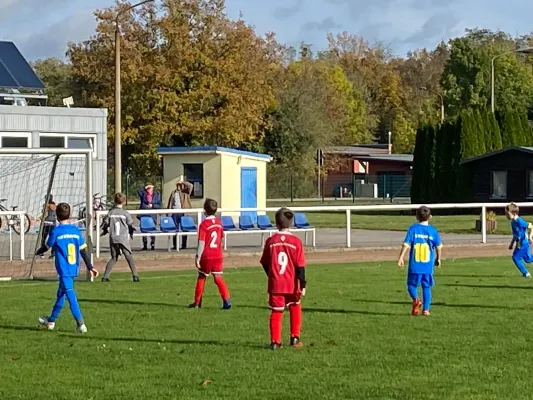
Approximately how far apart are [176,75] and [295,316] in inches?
2057

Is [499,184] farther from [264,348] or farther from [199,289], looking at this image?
[264,348]

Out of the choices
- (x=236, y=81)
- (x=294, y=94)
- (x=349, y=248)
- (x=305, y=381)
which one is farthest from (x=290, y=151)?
(x=305, y=381)

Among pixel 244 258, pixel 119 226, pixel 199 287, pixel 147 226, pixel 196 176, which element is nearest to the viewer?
pixel 199 287

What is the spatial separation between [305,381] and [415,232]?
5.29 metres

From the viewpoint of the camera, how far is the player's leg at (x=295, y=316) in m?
11.3

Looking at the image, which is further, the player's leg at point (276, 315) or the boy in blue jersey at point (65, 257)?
the boy in blue jersey at point (65, 257)

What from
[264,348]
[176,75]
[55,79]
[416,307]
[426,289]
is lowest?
[264,348]

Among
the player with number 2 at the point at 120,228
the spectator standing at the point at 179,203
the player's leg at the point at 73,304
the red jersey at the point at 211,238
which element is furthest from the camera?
the spectator standing at the point at 179,203

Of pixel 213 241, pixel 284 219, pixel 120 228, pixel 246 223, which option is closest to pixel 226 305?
pixel 213 241

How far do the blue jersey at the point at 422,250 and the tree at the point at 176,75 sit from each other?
48029mm

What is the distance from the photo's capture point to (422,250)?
46.4 ft

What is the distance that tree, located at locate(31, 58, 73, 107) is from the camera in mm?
78875

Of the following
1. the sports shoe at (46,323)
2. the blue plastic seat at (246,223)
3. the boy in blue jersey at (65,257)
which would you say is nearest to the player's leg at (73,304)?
the boy in blue jersey at (65,257)

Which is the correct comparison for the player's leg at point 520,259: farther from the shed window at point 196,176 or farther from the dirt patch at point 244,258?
the shed window at point 196,176
